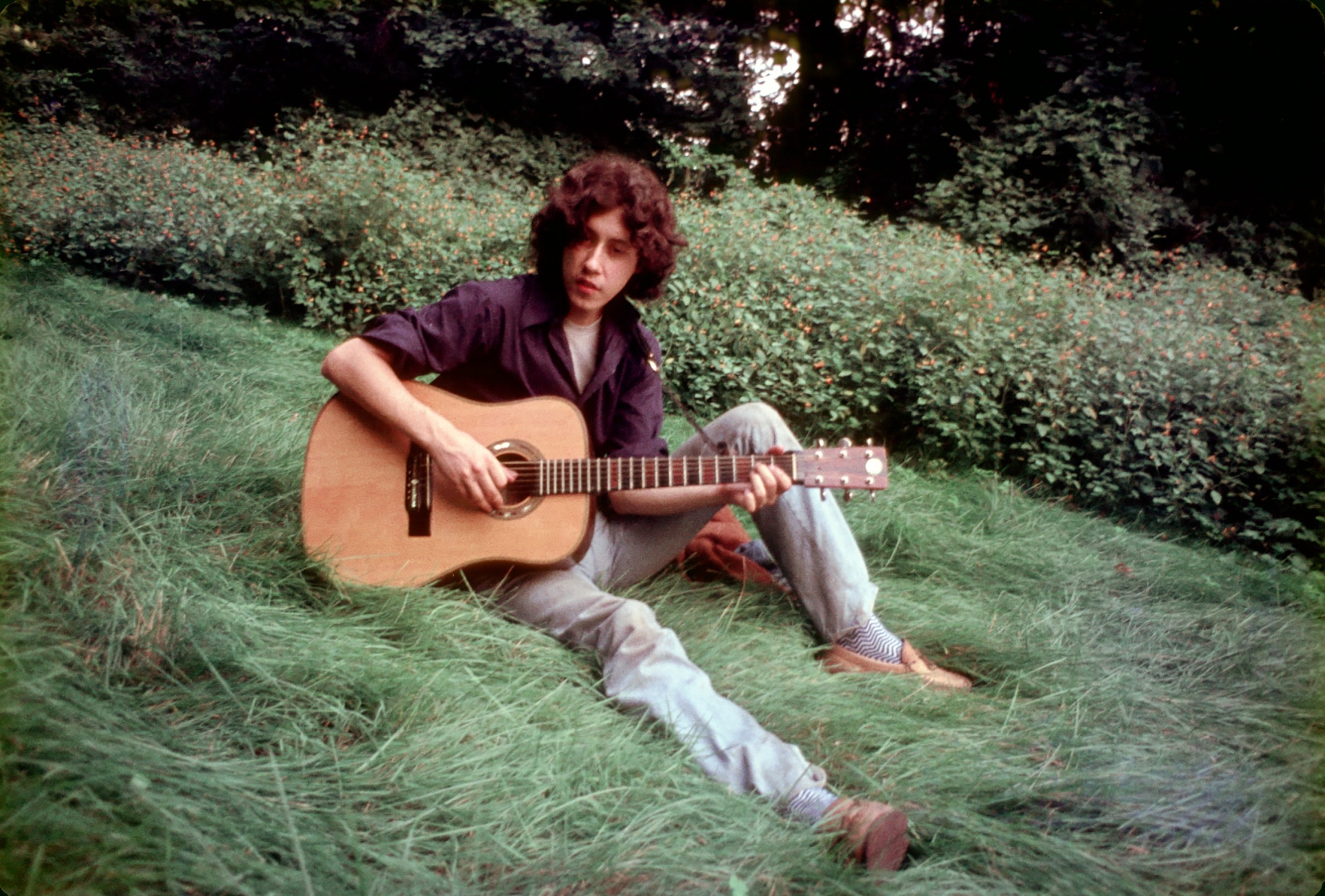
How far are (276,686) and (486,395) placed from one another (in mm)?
917

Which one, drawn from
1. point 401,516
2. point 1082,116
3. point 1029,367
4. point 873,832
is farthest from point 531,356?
point 1082,116

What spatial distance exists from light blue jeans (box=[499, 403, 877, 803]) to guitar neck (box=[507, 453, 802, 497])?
0.65 ft

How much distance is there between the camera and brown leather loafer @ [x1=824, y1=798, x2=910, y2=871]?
1280 millimetres

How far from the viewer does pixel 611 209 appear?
202 centimetres

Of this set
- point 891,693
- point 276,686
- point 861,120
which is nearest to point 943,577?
point 891,693

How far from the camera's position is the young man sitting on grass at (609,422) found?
1768 mm

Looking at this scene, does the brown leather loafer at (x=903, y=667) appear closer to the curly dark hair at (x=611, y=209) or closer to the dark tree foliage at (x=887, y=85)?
the curly dark hair at (x=611, y=209)

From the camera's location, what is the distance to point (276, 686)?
144 cm

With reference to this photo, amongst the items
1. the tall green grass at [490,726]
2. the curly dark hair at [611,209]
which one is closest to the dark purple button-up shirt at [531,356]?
the curly dark hair at [611,209]

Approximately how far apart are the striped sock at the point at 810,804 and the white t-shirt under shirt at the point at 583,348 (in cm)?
122

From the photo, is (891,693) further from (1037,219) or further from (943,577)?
(1037,219)

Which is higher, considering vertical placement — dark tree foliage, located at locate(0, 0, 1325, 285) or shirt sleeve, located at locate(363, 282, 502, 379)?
dark tree foliage, located at locate(0, 0, 1325, 285)

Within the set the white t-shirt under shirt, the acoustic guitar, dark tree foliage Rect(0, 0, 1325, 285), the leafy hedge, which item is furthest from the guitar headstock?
dark tree foliage Rect(0, 0, 1325, 285)

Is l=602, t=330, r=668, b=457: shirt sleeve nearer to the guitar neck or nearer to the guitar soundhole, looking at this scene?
the guitar neck
